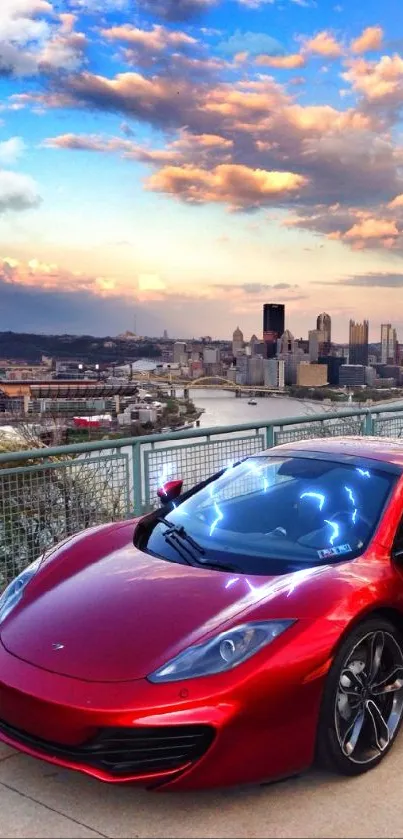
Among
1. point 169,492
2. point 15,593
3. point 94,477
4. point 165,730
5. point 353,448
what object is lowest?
point 165,730

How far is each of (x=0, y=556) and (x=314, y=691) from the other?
3572 mm

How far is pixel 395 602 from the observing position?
330 centimetres

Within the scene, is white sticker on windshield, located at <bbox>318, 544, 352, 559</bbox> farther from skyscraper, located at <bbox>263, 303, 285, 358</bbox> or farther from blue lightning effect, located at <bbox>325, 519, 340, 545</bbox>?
skyscraper, located at <bbox>263, 303, 285, 358</bbox>

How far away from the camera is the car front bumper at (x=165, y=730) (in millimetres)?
2619

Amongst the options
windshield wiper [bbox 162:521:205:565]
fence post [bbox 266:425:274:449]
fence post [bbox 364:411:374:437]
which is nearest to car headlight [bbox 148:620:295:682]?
windshield wiper [bbox 162:521:205:565]

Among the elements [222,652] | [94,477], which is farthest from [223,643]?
[94,477]

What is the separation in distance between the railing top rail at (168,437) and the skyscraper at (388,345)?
14270 millimetres

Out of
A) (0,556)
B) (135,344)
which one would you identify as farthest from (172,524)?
(135,344)

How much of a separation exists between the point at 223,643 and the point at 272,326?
92.4 feet

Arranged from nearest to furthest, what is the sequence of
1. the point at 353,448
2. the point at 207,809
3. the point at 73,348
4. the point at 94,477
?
the point at 207,809 → the point at 353,448 → the point at 94,477 → the point at 73,348

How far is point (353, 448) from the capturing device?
4.26 metres

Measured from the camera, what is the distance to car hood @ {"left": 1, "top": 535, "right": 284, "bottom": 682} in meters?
2.85

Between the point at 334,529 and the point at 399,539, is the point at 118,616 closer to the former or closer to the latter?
the point at 334,529

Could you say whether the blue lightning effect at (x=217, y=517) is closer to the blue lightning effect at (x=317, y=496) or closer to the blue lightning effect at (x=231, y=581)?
the blue lightning effect at (x=317, y=496)
